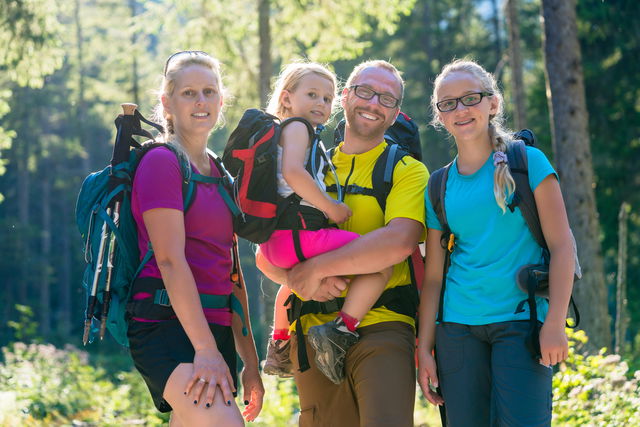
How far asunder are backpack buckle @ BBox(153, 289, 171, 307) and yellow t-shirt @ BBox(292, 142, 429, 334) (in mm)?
926

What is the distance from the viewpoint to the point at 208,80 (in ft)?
11.9

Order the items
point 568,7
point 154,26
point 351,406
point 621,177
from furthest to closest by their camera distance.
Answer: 1. point 621,177
2. point 154,26
3. point 568,7
4. point 351,406

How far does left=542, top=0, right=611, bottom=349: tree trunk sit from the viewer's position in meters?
9.73

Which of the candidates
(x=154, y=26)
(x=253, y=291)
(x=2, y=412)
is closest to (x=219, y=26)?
(x=154, y=26)

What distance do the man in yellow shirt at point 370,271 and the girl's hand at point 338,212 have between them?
0.40 ft

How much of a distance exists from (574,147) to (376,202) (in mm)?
6699

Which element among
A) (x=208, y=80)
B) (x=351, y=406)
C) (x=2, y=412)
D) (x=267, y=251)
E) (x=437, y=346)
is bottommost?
(x=2, y=412)

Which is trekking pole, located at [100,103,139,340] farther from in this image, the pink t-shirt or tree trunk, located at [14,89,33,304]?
tree trunk, located at [14,89,33,304]

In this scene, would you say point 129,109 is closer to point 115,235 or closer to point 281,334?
point 115,235

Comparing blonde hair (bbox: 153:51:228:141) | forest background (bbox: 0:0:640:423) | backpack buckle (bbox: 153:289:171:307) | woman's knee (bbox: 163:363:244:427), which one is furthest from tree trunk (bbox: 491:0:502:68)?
woman's knee (bbox: 163:363:244:427)

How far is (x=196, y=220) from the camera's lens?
3.44 metres

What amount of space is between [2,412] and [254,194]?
5327 millimetres

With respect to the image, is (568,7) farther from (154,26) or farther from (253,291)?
(253,291)

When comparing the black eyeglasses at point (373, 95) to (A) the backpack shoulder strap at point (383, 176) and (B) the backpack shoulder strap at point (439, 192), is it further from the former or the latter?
(B) the backpack shoulder strap at point (439, 192)
